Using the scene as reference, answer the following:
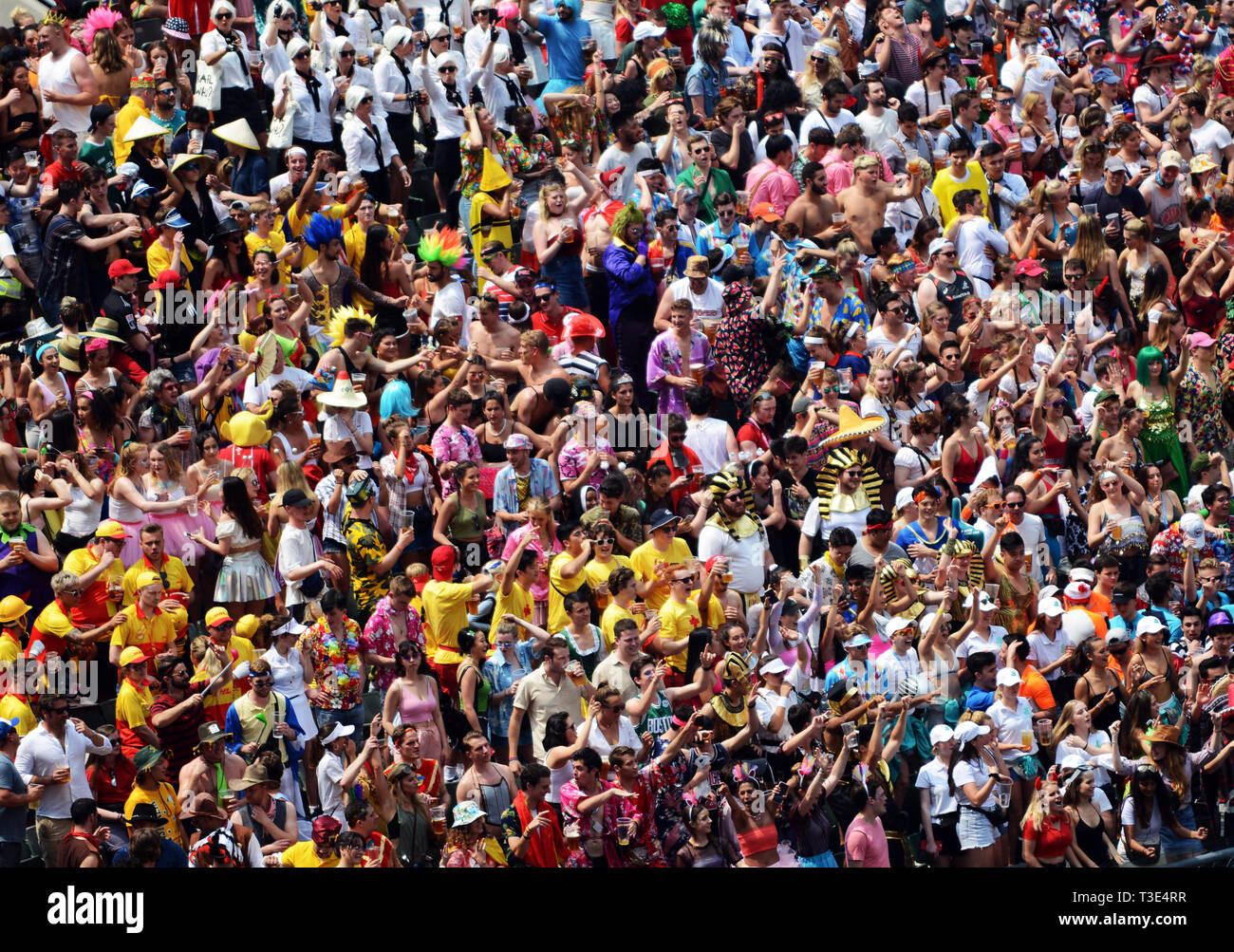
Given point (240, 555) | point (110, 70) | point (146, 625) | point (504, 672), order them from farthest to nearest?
point (110, 70) < point (240, 555) < point (504, 672) < point (146, 625)

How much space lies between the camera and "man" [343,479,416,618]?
43.4 feet

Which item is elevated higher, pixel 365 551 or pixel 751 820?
pixel 365 551

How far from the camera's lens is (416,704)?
40.7 feet

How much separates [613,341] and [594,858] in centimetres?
485

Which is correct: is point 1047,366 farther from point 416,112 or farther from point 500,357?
point 416,112

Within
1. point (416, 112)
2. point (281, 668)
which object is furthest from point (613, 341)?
point (281, 668)

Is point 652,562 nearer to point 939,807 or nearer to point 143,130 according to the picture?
point 939,807

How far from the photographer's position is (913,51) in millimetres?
18656

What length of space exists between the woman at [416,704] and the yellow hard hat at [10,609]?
218cm

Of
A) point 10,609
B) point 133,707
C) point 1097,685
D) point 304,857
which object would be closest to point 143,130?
point 10,609

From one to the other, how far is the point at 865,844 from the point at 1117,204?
721 cm

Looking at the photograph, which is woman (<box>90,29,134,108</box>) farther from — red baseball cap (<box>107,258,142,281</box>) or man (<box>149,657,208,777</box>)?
man (<box>149,657,208,777</box>)

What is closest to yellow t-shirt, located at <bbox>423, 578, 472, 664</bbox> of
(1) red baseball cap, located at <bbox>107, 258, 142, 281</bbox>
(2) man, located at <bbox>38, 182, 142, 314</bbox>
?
(1) red baseball cap, located at <bbox>107, 258, 142, 281</bbox>

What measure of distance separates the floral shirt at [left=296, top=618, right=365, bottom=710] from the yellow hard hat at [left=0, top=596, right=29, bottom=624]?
63.5 inches
